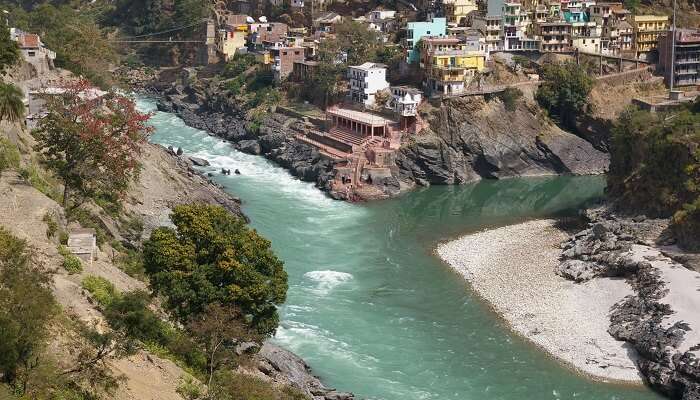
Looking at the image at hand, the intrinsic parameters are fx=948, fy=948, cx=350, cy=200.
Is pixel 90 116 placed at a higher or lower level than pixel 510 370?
higher

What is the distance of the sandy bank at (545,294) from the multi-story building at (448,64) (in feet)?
52.2

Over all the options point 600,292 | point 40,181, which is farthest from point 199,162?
point 600,292

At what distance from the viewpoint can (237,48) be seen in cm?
8031

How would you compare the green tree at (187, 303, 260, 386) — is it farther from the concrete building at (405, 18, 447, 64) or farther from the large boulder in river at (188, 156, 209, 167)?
the concrete building at (405, 18, 447, 64)

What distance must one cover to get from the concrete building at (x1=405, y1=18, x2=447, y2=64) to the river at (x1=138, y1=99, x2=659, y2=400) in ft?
38.0

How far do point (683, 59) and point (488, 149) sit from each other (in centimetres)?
1736

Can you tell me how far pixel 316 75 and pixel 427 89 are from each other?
883 cm

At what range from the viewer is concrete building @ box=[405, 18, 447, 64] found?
6438 centimetres

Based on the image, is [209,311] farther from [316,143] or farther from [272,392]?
[316,143]

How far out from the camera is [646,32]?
232 ft

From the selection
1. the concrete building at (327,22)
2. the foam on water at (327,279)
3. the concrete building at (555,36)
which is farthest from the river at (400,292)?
the concrete building at (327,22)

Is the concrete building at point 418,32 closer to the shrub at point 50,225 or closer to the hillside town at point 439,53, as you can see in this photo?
the hillside town at point 439,53

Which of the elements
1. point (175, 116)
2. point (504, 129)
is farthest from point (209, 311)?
point (175, 116)

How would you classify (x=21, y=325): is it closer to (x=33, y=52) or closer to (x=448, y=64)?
(x=33, y=52)
